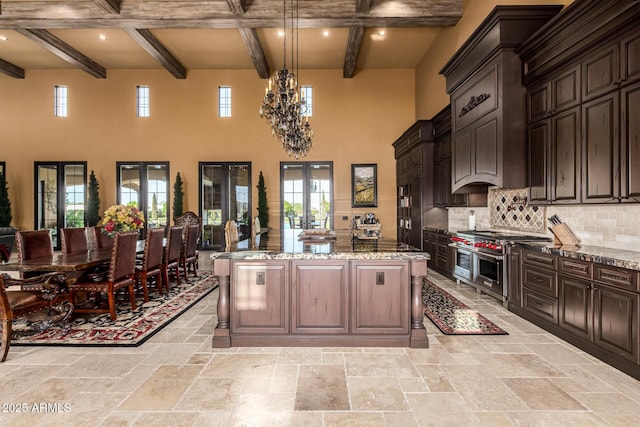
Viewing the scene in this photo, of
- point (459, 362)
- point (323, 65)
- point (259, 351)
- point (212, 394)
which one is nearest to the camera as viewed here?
point (212, 394)

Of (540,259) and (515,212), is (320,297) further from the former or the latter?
(515,212)

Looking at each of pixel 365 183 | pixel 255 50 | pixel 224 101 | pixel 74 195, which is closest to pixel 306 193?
pixel 365 183

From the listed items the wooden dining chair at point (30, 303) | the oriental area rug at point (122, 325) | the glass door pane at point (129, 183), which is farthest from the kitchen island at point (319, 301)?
the glass door pane at point (129, 183)

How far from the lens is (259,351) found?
2.76 m

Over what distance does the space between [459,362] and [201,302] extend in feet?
10.9

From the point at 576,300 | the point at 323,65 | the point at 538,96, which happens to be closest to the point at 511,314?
the point at 576,300

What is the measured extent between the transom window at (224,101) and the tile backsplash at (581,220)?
→ 729cm

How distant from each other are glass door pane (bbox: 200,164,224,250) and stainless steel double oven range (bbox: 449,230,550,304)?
6.53 metres

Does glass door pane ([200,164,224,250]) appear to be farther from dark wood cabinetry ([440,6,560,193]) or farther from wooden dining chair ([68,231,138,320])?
dark wood cabinetry ([440,6,560,193])

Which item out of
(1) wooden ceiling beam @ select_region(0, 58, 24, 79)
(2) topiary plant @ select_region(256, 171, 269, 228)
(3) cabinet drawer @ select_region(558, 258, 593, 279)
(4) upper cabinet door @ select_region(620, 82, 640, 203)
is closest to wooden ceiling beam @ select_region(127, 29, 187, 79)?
(2) topiary plant @ select_region(256, 171, 269, 228)

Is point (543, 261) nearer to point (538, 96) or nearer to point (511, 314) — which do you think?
point (511, 314)

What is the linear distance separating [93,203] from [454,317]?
964cm

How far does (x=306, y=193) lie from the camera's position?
29.3ft

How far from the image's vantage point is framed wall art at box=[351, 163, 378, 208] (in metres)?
8.84
